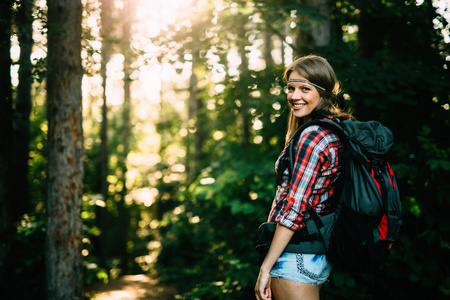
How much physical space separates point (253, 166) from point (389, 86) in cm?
209

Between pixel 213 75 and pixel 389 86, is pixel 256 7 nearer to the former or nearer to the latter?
pixel 213 75

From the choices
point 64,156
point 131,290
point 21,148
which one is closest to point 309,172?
point 64,156

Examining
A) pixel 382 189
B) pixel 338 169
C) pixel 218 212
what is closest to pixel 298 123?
pixel 338 169

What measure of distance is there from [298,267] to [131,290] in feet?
18.9

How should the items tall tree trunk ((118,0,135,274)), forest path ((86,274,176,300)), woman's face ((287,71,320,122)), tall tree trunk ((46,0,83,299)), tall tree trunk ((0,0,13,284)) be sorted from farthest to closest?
forest path ((86,274,176,300)) → tall tree trunk ((118,0,135,274)) → tall tree trunk ((0,0,13,284)) → tall tree trunk ((46,0,83,299)) → woman's face ((287,71,320,122))

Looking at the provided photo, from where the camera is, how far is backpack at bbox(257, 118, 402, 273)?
69.4 inches

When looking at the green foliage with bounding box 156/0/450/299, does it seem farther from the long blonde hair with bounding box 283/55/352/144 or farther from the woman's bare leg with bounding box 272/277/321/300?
the woman's bare leg with bounding box 272/277/321/300

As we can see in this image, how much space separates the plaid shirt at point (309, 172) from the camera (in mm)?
1728

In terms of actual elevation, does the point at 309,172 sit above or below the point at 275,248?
above

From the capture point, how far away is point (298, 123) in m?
2.15

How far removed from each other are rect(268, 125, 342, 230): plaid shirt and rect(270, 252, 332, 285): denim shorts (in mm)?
181

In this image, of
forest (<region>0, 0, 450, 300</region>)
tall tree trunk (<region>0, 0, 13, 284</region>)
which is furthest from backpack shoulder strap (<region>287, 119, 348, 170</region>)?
tall tree trunk (<region>0, 0, 13, 284</region>)

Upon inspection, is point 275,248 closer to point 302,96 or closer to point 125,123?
point 302,96

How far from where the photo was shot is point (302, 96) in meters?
1.99
